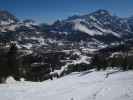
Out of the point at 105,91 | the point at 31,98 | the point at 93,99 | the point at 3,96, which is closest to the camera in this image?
the point at 93,99

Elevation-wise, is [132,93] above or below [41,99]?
above

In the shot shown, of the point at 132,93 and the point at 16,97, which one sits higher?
the point at 132,93

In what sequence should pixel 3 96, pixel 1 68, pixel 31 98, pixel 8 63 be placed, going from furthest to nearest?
pixel 8 63 < pixel 1 68 < pixel 3 96 < pixel 31 98

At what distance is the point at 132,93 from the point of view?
19.3 metres

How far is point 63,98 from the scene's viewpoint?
73.9 feet

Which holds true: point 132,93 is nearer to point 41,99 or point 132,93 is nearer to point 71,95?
point 71,95

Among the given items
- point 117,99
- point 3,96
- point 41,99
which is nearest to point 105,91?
point 117,99

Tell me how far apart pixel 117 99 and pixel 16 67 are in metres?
61.7

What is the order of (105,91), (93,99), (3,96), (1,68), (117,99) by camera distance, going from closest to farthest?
1. (117,99)
2. (93,99)
3. (105,91)
4. (3,96)
5. (1,68)

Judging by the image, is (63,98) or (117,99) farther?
(63,98)

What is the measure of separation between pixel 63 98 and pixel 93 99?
3.68m

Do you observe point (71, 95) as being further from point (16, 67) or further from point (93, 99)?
point (16, 67)

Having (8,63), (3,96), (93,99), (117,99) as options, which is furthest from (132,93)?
(8,63)

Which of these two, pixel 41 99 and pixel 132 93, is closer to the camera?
pixel 132 93
